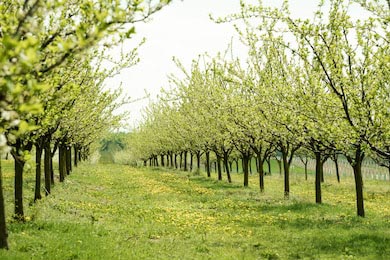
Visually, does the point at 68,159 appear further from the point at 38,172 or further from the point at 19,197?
the point at 19,197

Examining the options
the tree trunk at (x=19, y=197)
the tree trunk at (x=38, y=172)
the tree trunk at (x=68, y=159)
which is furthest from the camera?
the tree trunk at (x=68, y=159)

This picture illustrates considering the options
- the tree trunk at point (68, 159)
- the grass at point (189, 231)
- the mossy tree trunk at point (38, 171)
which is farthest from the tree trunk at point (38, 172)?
the tree trunk at point (68, 159)

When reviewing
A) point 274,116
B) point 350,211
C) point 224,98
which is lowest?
point 350,211

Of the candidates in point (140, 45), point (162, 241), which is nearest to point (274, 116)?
point (140, 45)

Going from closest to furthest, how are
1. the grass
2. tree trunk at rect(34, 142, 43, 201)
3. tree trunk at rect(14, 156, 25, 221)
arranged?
the grass < tree trunk at rect(14, 156, 25, 221) < tree trunk at rect(34, 142, 43, 201)

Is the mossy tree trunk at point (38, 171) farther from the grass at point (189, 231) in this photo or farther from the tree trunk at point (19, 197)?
the tree trunk at point (19, 197)

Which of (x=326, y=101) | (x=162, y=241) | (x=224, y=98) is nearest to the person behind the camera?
(x=162, y=241)

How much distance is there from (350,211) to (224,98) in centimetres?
1236

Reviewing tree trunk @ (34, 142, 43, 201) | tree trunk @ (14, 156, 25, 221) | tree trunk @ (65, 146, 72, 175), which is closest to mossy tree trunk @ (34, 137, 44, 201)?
tree trunk @ (34, 142, 43, 201)

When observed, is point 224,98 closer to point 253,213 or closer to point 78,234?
point 253,213

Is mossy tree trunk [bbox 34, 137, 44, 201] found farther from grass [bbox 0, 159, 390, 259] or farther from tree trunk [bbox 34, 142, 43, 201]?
grass [bbox 0, 159, 390, 259]

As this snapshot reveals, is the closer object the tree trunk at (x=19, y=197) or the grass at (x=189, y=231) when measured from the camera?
the grass at (x=189, y=231)

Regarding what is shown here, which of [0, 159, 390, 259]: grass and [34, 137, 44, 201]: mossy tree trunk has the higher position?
A: [34, 137, 44, 201]: mossy tree trunk

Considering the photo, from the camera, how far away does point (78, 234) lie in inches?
518
